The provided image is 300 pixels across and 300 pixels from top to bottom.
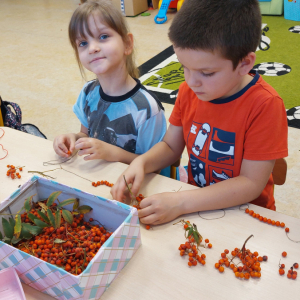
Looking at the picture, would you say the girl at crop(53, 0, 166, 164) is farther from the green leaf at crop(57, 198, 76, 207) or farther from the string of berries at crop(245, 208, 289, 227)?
the string of berries at crop(245, 208, 289, 227)

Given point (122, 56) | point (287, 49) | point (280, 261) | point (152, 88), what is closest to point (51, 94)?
point (152, 88)

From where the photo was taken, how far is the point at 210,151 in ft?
2.95

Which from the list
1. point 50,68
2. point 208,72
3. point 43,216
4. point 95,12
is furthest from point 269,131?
point 50,68

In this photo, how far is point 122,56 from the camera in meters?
1.11

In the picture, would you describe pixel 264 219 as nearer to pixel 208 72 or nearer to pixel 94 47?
pixel 208 72

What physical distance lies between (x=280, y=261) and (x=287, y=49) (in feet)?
9.20

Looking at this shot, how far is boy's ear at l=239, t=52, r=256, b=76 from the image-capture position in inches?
28.6

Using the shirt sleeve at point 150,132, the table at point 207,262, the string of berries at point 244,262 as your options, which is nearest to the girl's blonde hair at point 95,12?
the shirt sleeve at point 150,132

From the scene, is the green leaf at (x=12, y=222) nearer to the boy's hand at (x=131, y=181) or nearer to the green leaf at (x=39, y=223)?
the green leaf at (x=39, y=223)

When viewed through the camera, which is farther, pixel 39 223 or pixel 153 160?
pixel 153 160

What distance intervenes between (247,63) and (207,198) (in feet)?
1.00

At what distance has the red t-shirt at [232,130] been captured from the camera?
787 mm

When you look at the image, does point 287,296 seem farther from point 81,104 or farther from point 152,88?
point 152,88

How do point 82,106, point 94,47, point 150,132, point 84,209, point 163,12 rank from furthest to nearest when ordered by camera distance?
point 163,12, point 82,106, point 150,132, point 94,47, point 84,209
